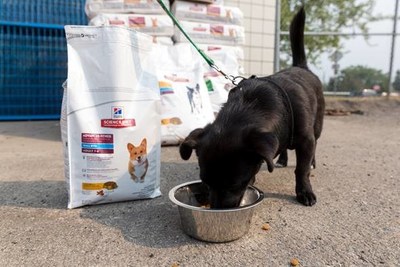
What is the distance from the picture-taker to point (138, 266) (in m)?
1.78

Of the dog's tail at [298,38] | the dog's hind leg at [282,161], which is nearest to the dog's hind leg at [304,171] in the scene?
the dog's hind leg at [282,161]

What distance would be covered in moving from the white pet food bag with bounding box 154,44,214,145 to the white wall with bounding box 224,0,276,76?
2569 millimetres

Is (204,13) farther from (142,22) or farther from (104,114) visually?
(104,114)

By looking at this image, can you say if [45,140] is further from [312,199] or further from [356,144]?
[356,144]

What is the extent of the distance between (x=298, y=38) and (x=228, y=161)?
6.74 ft

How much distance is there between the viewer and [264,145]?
1.87 meters

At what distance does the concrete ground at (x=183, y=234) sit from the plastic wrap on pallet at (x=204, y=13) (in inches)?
96.1

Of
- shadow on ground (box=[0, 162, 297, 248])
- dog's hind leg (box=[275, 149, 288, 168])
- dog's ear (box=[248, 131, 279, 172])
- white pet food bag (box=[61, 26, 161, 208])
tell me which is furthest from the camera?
dog's hind leg (box=[275, 149, 288, 168])

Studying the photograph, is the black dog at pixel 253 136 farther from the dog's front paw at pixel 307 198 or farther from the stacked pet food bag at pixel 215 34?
the stacked pet food bag at pixel 215 34

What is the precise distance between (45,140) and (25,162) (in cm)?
124

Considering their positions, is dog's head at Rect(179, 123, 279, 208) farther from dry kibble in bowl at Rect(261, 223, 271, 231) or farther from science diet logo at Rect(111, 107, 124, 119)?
science diet logo at Rect(111, 107, 124, 119)

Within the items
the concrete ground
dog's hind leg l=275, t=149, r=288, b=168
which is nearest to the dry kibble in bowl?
the concrete ground

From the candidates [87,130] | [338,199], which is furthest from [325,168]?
[87,130]

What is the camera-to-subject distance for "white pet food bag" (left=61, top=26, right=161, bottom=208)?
2342 millimetres
